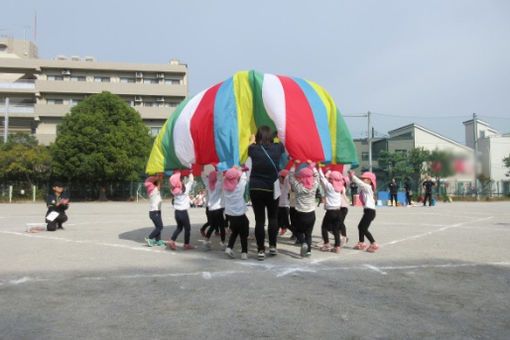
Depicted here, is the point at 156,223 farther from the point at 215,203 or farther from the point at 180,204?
the point at 215,203

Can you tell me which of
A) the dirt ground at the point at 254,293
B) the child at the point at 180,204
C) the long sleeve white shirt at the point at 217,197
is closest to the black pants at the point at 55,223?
the dirt ground at the point at 254,293

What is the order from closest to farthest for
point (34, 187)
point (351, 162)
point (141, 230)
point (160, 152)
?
point (351, 162), point (160, 152), point (141, 230), point (34, 187)

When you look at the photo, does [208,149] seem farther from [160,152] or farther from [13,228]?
[13,228]

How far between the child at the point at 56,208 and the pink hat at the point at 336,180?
24.5 ft

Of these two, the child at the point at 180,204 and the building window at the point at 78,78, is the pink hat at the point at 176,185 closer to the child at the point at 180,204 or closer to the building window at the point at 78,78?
the child at the point at 180,204

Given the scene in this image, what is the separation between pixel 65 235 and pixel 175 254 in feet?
13.8

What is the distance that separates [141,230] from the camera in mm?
10398

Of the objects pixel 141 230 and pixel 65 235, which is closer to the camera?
pixel 65 235

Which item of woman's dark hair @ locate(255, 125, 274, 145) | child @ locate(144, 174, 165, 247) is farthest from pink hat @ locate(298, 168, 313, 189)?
child @ locate(144, 174, 165, 247)

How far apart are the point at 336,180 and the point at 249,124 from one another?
1985 millimetres

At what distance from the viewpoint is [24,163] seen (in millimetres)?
33156

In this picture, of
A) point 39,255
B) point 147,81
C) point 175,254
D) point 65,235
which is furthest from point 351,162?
point 147,81

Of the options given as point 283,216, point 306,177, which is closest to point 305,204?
point 306,177

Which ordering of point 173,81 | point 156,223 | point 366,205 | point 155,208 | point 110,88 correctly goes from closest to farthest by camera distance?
point 366,205, point 156,223, point 155,208, point 110,88, point 173,81
